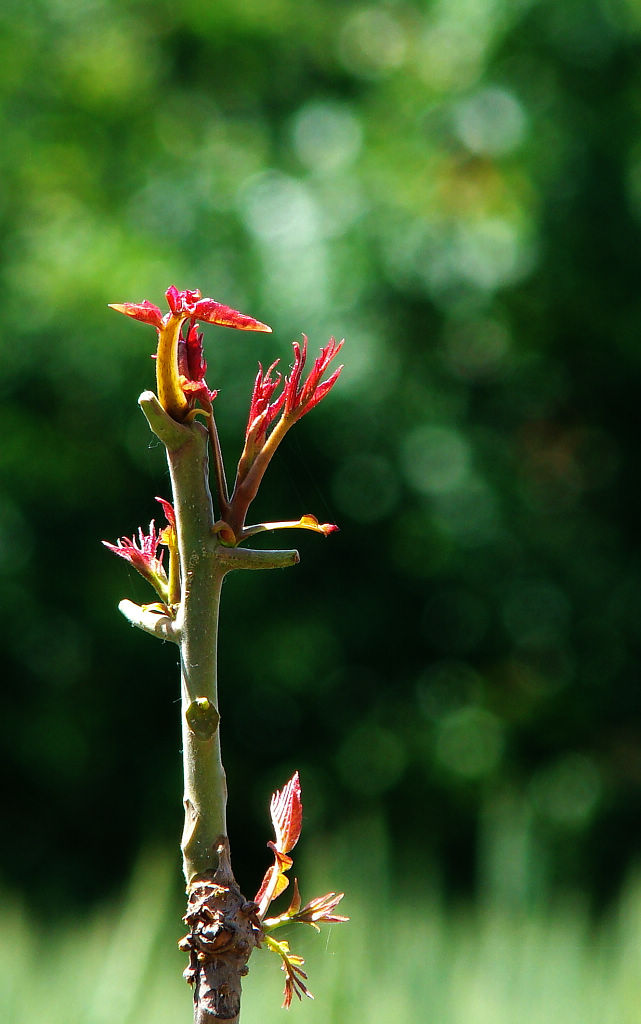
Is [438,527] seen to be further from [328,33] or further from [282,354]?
[328,33]

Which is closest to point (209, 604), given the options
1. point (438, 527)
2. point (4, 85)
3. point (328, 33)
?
point (438, 527)

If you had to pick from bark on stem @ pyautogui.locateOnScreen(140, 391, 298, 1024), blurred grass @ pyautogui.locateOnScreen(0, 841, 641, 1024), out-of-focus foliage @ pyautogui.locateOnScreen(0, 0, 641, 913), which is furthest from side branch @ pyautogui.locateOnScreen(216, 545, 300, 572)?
out-of-focus foliage @ pyautogui.locateOnScreen(0, 0, 641, 913)

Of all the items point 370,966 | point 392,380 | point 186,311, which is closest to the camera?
point 186,311

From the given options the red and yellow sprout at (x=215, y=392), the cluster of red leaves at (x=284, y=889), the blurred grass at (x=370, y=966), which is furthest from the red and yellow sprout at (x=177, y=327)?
the blurred grass at (x=370, y=966)

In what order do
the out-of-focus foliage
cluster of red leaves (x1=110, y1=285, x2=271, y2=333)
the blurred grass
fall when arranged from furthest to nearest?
the out-of-focus foliage → the blurred grass → cluster of red leaves (x1=110, y1=285, x2=271, y2=333)

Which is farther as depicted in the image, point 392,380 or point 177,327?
point 392,380

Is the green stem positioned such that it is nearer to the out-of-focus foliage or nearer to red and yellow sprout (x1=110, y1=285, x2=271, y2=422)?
red and yellow sprout (x1=110, y1=285, x2=271, y2=422)

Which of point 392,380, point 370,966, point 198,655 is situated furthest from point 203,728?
point 392,380

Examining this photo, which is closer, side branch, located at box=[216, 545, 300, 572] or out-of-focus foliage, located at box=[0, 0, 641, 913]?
side branch, located at box=[216, 545, 300, 572]

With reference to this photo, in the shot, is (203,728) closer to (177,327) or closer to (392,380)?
(177,327)

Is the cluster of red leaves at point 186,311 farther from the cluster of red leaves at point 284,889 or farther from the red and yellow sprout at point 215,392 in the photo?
the cluster of red leaves at point 284,889
